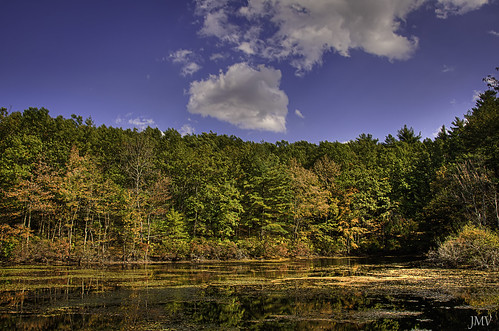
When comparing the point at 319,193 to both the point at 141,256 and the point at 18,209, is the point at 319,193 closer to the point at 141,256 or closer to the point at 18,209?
the point at 141,256

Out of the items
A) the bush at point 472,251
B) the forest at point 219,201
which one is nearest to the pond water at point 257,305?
the bush at point 472,251

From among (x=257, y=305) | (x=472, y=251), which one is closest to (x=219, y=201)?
→ (x=472, y=251)

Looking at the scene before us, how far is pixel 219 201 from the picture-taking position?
45812 mm

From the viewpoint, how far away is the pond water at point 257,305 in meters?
9.49

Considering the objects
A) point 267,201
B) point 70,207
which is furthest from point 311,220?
point 70,207

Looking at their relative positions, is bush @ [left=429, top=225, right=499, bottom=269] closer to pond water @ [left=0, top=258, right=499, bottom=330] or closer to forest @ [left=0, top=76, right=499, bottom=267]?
forest @ [left=0, top=76, right=499, bottom=267]

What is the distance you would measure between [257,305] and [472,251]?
19.0 metres

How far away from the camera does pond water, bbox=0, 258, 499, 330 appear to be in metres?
9.49

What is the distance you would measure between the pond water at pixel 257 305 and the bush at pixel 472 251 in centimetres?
505

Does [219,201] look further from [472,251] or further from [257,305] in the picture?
[257,305]

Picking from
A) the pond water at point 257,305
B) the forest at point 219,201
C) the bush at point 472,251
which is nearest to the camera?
the pond water at point 257,305

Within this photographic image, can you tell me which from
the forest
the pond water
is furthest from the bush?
the pond water

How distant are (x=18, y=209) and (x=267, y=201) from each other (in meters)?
30.6

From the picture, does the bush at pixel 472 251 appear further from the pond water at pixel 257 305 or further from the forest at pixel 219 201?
the pond water at pixel 257 305
